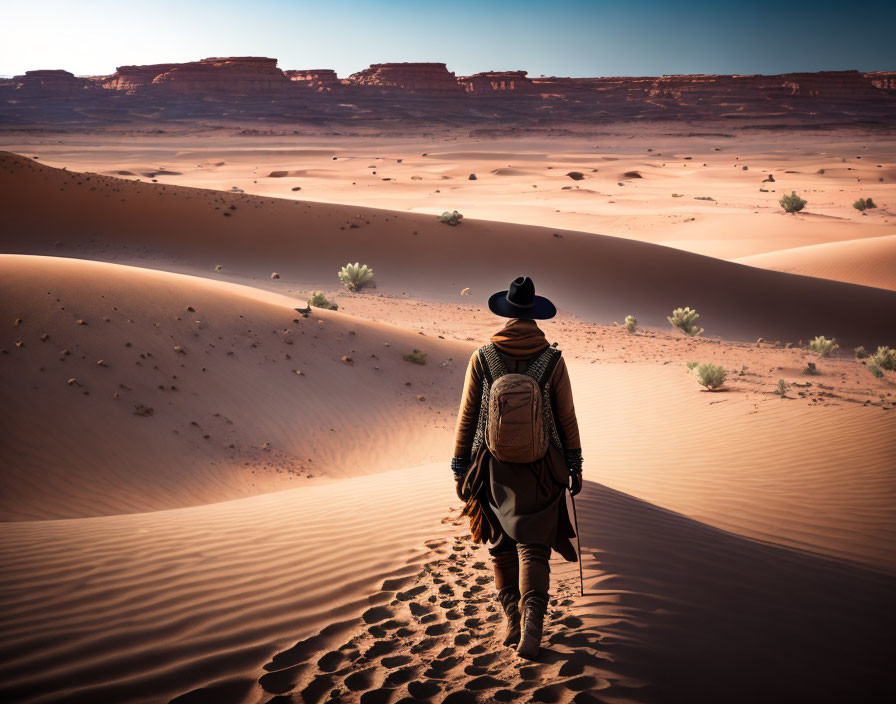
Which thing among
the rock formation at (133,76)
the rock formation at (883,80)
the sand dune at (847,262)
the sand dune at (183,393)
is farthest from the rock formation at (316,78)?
the sand dune at (183,393)

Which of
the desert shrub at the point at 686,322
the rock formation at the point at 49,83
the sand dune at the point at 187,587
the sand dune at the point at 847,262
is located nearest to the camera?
the sand dune at the point at 187,587

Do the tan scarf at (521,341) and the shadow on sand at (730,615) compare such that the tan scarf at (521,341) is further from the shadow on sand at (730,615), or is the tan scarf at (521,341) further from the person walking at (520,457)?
the shadow on sand at (730,615)

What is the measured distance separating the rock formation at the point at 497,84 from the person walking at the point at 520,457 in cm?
12579

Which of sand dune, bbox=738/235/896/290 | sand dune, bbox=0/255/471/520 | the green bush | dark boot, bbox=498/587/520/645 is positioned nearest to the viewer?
dark boot, bbox=498/587/520/645

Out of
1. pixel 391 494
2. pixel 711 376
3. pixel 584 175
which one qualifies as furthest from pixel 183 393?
pixel 584 175

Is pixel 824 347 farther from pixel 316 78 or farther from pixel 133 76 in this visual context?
pixel 133 76

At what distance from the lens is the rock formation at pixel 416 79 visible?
398ft

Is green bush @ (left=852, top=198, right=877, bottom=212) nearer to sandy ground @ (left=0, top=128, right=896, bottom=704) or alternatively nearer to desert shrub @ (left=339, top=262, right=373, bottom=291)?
sandy ground @ (left=0, top=128, right=896, bottom=704)

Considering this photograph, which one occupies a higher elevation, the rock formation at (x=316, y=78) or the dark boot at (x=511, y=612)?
the rock formation at (x=316, y=78)

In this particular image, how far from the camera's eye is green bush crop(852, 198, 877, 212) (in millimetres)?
34959

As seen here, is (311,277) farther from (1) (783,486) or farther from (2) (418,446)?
(1) (783,486)

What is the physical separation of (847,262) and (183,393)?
2308cm

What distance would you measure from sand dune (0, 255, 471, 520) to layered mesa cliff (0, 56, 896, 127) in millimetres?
90039

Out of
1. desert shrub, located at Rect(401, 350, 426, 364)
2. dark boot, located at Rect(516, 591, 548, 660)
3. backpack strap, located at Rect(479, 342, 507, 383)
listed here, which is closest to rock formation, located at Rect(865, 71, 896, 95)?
desert shrub, located at Rect(401, 350, 426, 364)
